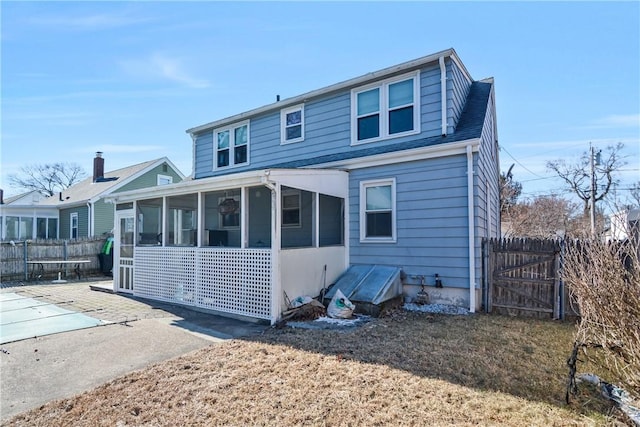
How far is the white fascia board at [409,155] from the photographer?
23.6 ft

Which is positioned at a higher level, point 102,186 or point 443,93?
point 443,93

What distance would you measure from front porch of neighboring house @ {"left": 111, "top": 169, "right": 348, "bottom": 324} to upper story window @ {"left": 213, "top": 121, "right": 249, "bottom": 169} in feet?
5.35

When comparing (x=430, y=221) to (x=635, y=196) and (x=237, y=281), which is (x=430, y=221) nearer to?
(x=237, y=281)

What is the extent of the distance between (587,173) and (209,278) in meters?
30.5

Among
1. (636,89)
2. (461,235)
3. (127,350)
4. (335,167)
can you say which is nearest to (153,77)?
(335,167)

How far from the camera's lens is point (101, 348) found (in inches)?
202

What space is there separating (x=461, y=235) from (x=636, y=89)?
34.1 ft

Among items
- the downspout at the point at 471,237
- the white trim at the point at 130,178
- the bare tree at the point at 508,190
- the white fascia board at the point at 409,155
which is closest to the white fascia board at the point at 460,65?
the white fascia board at the point at 409,155

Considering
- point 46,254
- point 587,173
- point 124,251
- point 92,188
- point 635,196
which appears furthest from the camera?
point 587,173

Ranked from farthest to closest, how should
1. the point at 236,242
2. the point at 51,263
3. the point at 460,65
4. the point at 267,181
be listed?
the point at 51,263 < the point at 236,242 < the point at 460,65 < the point at 267,181

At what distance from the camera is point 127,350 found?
16.6 ft

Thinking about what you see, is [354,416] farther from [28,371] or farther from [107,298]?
[107,298]

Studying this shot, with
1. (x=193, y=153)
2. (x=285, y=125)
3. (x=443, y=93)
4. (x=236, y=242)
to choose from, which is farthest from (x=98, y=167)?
(x=443, y=93)

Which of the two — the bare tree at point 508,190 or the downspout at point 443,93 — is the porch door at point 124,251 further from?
the bare tree at point 508,190
